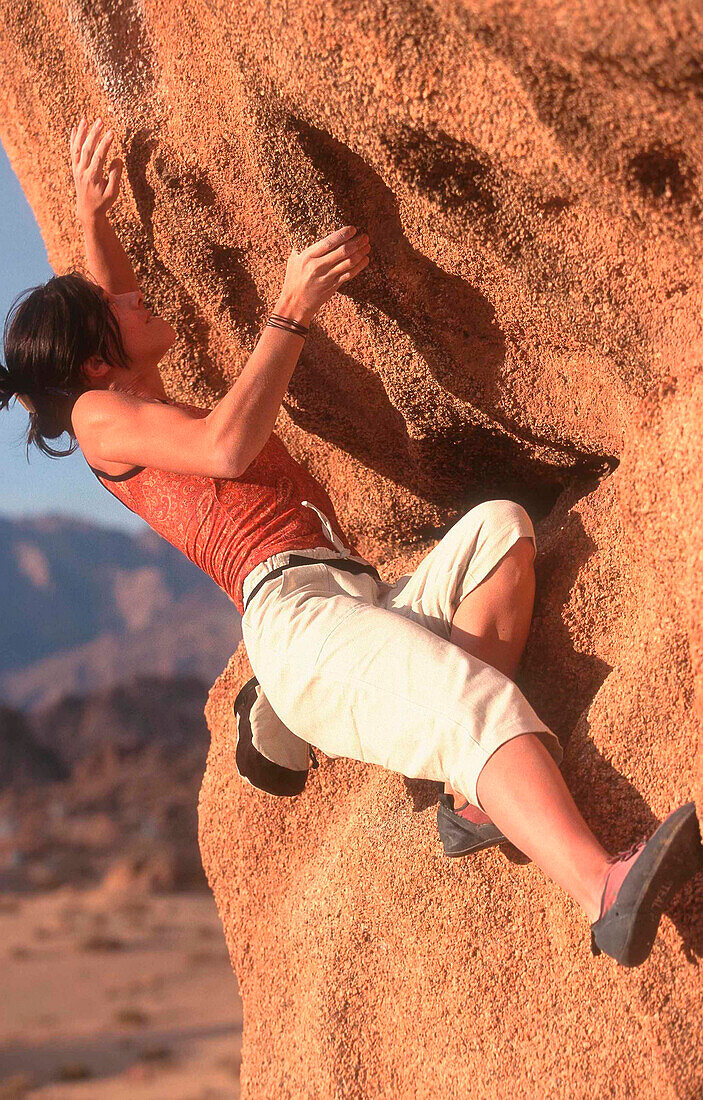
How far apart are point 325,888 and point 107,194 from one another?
1.36m

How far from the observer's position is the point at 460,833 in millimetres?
1424

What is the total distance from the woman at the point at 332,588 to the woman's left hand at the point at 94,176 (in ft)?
0.64

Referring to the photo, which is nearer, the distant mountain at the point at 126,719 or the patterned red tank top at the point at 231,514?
the patterned red tank top at the point at 231,514

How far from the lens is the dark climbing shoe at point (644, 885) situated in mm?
1046

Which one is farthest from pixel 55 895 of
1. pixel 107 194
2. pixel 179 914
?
pixel 107 194

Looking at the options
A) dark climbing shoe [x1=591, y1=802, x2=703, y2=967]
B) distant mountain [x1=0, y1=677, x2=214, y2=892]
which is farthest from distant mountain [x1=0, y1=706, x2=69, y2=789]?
dark climbing shoe [x1=591, y1=802, x2=703, y2=967]

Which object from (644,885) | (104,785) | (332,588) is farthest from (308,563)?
(104,785)

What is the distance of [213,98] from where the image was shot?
170 cm

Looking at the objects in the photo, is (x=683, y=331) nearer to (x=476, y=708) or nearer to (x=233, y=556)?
(x=476, y=708)

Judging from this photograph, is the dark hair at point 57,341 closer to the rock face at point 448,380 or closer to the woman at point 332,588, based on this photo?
the woman at point 332,588

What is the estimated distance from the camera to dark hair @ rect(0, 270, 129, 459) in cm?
159

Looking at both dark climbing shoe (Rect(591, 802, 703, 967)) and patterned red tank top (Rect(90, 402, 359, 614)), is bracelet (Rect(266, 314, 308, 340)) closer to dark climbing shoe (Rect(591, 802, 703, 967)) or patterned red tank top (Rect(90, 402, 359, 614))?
patterned red tank top (Rect(90, 402, 359, 614))

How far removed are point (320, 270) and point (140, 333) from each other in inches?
15.4

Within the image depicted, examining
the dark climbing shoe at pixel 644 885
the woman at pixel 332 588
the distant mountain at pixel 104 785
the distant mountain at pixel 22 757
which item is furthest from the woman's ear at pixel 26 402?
the distant mountain at pixel 22 757
